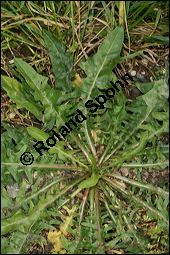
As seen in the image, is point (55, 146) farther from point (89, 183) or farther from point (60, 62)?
point (60, 62)

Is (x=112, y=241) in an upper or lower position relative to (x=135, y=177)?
lower

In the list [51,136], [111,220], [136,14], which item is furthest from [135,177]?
[136,14]

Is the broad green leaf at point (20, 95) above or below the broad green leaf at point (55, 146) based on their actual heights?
above

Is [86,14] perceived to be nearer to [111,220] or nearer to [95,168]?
[95,168]

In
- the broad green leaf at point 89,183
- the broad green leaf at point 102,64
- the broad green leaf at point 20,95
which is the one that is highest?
the broad green leaf at point 102,64

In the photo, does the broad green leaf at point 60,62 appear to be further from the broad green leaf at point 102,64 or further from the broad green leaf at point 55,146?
the broad green leaf at point 55,146

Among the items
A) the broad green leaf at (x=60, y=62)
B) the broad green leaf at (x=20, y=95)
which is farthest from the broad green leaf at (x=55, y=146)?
the broad green leaf at (x=60, y=62)

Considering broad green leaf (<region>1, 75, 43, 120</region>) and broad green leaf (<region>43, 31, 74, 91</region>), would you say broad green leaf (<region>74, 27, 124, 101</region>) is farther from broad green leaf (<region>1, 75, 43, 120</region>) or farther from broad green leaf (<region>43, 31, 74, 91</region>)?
broad green leaf (<region>1, 75, 43, 120</region>)

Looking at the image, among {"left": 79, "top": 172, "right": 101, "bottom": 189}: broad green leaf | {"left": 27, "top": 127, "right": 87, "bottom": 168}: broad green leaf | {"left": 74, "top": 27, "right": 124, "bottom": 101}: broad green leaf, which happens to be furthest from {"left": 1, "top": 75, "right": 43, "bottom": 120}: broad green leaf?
{"left": 79, "top": 172, "right": 101, "bottom": 189}: broad green leaf

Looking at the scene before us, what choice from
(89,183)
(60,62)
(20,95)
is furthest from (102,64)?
(89,183)
